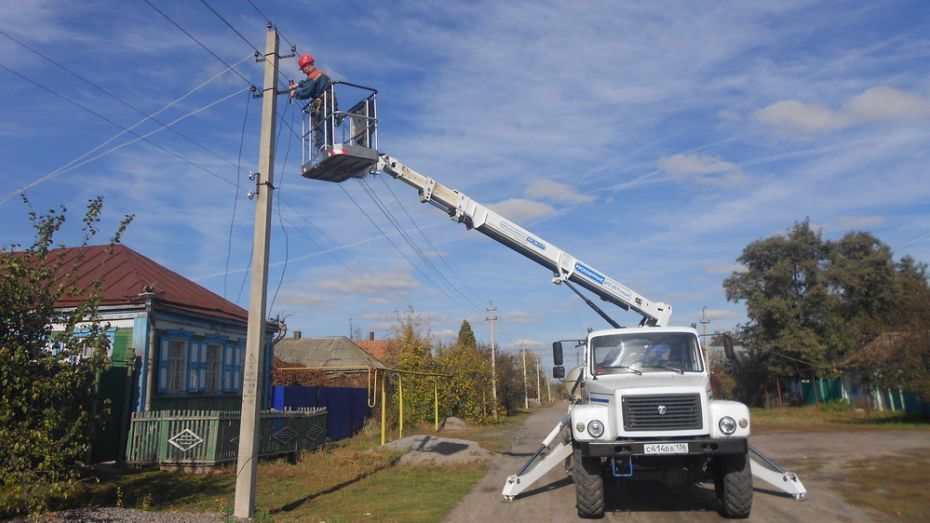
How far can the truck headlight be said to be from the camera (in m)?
9.20

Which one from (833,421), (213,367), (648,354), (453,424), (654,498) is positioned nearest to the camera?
(648,354)

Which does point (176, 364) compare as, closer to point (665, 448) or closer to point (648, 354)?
point (648, 354)

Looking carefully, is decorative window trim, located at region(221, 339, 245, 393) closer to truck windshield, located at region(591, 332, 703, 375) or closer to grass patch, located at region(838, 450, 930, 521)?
truck windshield, located at region(591, 332, 703, 375)

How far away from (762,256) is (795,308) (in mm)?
4223

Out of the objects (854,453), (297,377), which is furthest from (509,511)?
(297,377)

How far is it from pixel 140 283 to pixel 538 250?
394 inches

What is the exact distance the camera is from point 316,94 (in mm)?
12297

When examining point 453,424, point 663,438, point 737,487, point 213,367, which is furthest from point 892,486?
point 453,424

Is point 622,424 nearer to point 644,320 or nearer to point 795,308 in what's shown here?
point 644,320

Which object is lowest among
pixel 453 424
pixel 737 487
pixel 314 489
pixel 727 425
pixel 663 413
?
pixel 314 489

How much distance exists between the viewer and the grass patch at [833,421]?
27.4 meters

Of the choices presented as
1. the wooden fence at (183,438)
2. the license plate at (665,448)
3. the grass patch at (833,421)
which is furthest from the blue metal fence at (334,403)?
the grass patch at (833,421)

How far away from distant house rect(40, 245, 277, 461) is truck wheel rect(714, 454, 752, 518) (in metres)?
10.5

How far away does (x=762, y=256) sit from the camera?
4719cm
